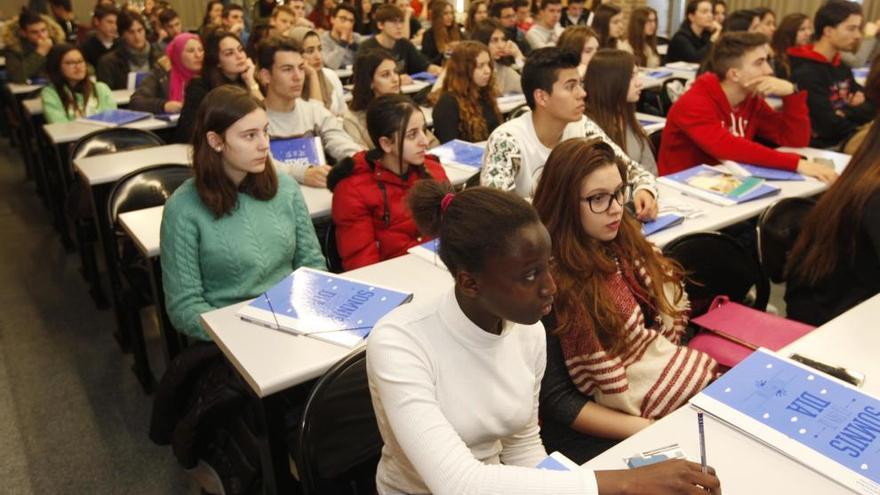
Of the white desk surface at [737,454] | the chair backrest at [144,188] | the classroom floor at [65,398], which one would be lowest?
the classroom floor at [65,398]

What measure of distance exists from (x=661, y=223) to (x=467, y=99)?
1.95m

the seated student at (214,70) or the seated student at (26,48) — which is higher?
the seated student at (214,70)

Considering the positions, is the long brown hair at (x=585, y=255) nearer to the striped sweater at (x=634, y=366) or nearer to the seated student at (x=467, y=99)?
the striped sweater at (x=634, y=366)

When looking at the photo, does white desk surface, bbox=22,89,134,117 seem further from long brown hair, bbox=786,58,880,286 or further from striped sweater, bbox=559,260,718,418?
long brown hair, bbox=786,58,880,286

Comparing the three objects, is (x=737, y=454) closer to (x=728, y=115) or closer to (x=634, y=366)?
(x=634, y=366)

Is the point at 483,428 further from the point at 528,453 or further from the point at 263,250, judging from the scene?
the point at 263,250

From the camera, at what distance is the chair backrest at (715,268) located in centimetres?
207

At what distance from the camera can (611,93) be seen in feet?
10.3

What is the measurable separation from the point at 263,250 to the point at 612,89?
1751 millimetres

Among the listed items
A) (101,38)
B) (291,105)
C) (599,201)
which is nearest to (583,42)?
(291,105)

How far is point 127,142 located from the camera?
12.1 ft

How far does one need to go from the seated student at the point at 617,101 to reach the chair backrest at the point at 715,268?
1058mm

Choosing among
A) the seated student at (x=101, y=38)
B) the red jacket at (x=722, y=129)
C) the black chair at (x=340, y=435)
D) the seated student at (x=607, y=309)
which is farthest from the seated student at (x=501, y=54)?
the black chair at (x=340, y=435)

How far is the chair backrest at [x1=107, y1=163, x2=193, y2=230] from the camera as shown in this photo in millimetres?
2695
